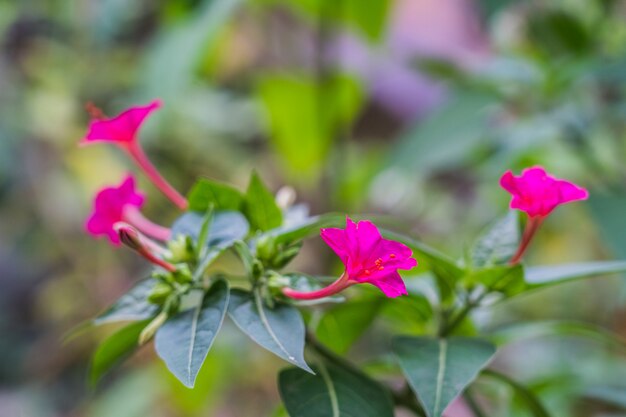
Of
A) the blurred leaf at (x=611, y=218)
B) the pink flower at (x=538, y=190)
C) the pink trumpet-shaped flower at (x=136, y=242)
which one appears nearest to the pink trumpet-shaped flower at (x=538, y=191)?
the pink flower at (x=538, y=190)

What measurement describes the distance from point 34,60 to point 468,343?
2.31 meters

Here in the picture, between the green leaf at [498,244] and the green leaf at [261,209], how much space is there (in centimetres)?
15

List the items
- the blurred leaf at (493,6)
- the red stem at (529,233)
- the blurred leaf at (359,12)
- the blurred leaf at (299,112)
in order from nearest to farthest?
1. the red stem at (529,233)
2. the blurred leaf at (493,6)
3. the blurred leaf at (359,12)
4. the blurred leaf at (299,112)

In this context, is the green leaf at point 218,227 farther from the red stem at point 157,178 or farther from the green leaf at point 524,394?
the green leaf at point 524,394

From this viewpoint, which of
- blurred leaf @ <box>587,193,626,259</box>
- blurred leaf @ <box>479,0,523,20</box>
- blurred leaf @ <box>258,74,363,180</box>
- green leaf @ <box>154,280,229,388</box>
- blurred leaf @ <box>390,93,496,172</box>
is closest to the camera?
green leaf @ <box>154,280,229,388</box>

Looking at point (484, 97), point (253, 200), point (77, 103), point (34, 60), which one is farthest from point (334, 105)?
point (34, 60)

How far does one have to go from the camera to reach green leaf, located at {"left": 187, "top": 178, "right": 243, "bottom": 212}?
20.6 inches

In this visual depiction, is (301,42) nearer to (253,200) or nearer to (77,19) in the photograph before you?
(77,19)

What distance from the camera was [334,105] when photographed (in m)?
1.38

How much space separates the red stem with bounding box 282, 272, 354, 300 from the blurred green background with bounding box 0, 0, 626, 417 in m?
0.29

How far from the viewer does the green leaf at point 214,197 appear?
1.72 ft

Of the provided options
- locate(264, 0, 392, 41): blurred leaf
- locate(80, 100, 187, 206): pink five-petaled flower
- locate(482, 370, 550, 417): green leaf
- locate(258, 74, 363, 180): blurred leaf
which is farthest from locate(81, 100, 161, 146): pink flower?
locate(258, 74, 363, 180): blurred leaf

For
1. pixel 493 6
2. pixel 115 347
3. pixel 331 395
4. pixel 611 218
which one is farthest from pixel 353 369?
pixel 493 6

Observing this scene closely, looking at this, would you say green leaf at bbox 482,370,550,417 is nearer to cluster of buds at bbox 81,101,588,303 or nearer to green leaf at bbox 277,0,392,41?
cluster of buds at bbox 81,101,588,303
